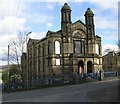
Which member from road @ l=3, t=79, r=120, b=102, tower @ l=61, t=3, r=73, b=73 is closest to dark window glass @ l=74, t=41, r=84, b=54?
tower @ l=61, t=3, r=73, b=73

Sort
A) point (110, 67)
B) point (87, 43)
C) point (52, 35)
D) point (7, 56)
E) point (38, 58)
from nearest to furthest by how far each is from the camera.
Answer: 1. point (7, 56)
2. point (52, 35)
3. point (87, 43)
4. point (38, 58)
5. point (110, 67)

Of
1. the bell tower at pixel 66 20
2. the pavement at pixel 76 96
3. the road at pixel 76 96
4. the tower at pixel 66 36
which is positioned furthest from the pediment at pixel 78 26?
the road at pixel 76 96

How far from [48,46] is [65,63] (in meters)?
5.76

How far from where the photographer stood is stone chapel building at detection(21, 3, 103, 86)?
62.5m

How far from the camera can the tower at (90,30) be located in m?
67.2

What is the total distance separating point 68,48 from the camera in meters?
63.2

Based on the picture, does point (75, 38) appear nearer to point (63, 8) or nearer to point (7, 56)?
point (63, 8)

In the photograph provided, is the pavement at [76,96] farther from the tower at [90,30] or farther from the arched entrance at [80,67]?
the tower at [90,30]

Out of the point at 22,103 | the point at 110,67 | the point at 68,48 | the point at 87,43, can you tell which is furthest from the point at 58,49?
the point at 22,103

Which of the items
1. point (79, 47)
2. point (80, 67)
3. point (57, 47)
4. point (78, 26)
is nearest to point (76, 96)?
point (57, 47)

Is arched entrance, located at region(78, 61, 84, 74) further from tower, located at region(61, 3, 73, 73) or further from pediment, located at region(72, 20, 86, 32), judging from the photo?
pediment, located at region(72, 20, 86, 32)

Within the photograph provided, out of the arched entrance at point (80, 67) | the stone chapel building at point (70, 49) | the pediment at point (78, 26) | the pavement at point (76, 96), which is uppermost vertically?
the pediment at point (78, 26)

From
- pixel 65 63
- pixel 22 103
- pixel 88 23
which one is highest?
pixel 88 23

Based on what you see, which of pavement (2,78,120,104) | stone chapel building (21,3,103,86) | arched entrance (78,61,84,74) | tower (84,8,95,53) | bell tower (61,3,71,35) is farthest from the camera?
tower (84,8,95,53)
